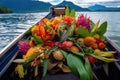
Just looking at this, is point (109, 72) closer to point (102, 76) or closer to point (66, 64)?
point (102, 76)

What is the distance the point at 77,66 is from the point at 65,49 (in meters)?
0.18

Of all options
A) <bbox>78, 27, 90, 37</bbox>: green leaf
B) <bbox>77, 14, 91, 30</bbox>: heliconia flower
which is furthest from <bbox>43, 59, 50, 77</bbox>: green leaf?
<bbox>77, 14, 91, 30</bbox>: heliconia flower

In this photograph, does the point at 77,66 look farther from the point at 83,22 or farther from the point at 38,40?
the point at 83,22

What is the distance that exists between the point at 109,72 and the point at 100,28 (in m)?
0.29

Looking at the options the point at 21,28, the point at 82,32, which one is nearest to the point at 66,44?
the point at 82,32

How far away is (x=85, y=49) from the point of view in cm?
171

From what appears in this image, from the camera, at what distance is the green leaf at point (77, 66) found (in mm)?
1496

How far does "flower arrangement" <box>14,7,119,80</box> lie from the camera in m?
1.60

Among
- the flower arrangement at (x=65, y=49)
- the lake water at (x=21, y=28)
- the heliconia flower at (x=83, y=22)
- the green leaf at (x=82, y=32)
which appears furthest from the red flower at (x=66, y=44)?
the lake water at (x=21, y=28)

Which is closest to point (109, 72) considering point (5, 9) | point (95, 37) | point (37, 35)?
point (95, 37)

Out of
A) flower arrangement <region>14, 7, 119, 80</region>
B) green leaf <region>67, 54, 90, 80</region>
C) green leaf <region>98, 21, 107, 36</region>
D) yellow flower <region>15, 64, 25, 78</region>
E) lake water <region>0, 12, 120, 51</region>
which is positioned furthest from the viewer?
lake water <region>0, 12, 120, 51</region>

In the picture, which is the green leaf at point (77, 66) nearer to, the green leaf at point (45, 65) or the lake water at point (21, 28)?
the green leaf at point (45, 65)

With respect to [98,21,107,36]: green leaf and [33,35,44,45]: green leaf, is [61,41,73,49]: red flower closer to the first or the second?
[33,35,44,45]: green leaf

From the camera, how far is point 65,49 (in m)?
1.69
